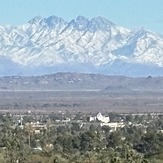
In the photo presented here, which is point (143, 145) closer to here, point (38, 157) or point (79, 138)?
point (79, 138)

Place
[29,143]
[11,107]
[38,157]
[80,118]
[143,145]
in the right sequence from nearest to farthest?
[38,157] → [143,145] → [29,143] → [80,118] → [11,107]

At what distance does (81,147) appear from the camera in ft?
245

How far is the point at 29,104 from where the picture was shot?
199 metres

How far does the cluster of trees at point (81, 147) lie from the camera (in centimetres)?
5620

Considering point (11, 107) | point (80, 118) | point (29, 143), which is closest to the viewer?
point (29, 143)

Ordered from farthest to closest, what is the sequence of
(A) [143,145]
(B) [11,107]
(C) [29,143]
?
(B) [11,107], (C) [29,143], (A) [143,145]

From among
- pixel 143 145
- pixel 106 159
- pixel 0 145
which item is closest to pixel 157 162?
pixel 106 159

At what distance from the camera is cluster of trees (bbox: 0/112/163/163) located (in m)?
56.2

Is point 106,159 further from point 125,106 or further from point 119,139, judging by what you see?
point 125,106

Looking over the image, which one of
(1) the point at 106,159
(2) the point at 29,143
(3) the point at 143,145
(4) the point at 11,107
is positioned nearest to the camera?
(1) the point at 106,159

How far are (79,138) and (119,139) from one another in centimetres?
407

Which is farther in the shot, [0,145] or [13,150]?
[0,145]

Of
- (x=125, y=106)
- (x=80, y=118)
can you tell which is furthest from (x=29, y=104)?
(x=80, y=118)

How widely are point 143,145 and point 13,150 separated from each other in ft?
50.3
